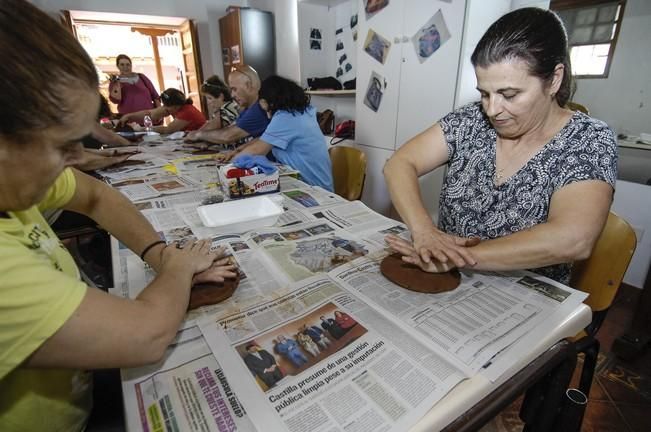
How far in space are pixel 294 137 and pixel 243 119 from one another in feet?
2.49

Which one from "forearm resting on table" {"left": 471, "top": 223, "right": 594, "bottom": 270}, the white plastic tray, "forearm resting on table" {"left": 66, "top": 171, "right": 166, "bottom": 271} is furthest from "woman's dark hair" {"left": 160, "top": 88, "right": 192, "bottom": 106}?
"forearm resting on table" {"left": 471, "top": 223, "right": 594, "bottom": 270}

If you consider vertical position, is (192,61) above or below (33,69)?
above

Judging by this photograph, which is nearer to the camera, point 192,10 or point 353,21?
point 353,21

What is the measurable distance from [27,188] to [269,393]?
15.8 inches

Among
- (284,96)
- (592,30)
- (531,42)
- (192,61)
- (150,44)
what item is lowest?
(284,96)

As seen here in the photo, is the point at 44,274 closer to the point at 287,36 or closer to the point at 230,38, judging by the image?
the point at 287,36

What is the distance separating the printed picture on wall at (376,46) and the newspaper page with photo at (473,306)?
223cm

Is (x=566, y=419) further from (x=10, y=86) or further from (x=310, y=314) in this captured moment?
(x=10, y=86)

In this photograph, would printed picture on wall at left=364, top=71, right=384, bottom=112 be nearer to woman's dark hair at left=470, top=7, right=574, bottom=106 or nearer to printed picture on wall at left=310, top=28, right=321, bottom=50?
printed picture on wall at left=310, top=28, right=321, bottom=50

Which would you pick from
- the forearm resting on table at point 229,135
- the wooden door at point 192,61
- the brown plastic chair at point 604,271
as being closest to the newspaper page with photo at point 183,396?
the brown plastic chair at point 604,271

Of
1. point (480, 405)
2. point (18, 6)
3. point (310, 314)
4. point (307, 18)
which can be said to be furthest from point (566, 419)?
point (307, 18)

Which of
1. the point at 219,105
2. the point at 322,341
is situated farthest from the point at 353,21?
the point at 322,341

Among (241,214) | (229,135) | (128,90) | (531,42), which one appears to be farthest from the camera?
(128,90)

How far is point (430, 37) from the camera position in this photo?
221 cm
